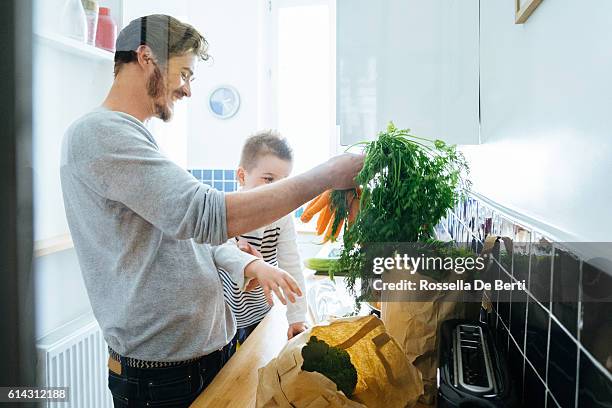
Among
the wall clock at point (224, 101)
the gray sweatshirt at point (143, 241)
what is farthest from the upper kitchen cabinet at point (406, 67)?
the gray sweatshirt at point (143, 241)

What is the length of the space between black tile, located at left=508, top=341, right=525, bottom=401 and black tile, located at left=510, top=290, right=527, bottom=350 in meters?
0.01

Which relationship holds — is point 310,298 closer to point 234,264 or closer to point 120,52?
point 234,264

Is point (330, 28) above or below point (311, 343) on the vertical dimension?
above

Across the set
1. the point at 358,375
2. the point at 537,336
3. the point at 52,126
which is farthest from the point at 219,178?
the point at 537,336

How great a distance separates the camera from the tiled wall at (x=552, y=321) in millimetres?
369

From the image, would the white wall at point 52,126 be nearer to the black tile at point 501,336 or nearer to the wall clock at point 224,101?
the wall clock at point 224,101

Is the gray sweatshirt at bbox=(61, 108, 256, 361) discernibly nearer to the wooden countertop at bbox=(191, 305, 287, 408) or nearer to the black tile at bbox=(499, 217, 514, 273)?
the wooden countertop at bbox=(191, 305, 287, 408)

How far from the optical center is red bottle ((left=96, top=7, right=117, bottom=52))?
63 cm

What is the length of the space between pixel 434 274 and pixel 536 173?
165mm

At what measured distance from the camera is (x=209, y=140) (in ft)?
2.15

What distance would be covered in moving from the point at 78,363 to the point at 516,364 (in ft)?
1.88

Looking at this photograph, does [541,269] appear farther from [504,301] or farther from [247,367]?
[247,367]

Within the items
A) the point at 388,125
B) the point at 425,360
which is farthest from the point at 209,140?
the point at 425,360

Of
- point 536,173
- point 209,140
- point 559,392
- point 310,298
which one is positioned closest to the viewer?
point 559,392
